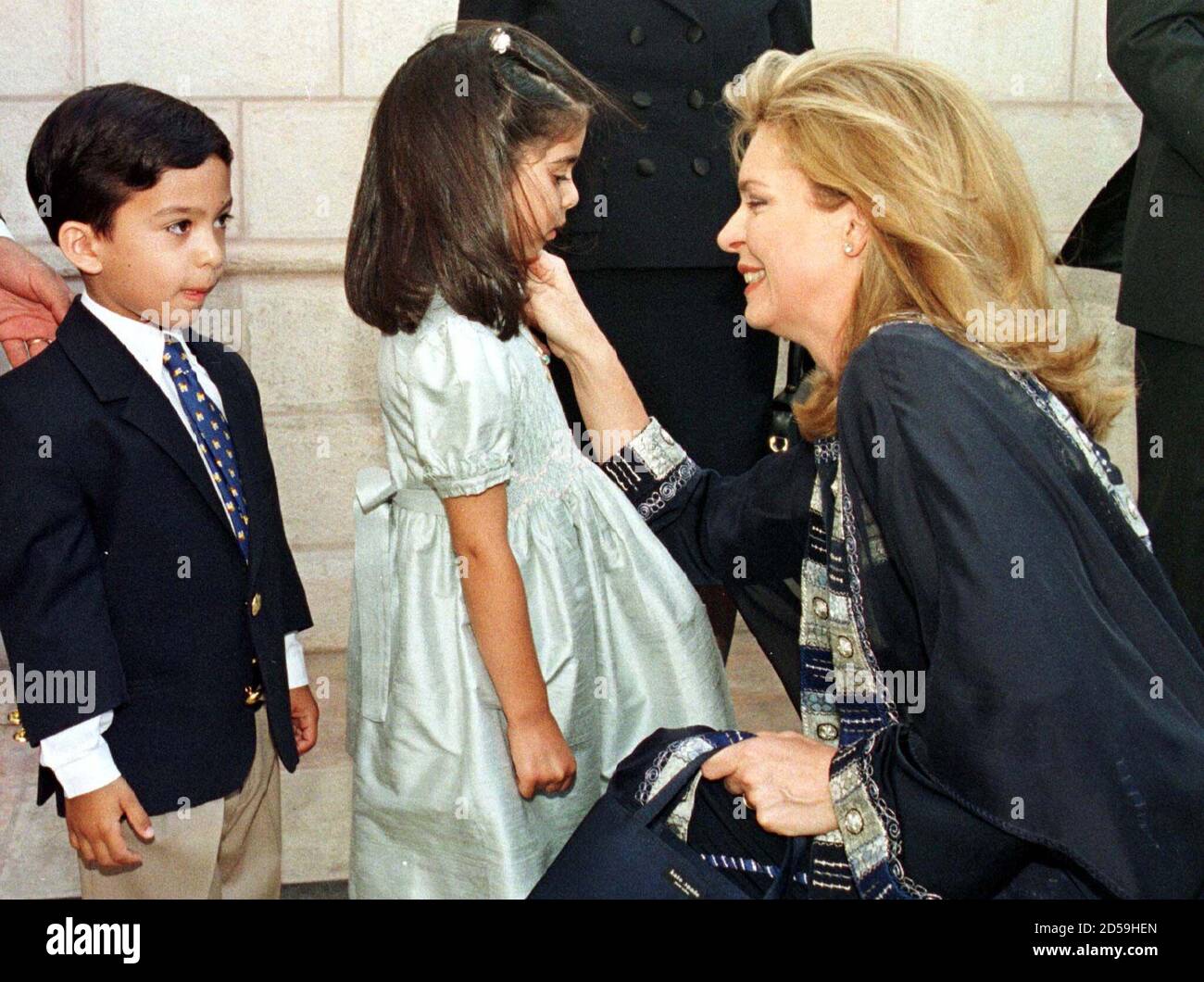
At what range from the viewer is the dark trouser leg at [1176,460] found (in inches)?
134

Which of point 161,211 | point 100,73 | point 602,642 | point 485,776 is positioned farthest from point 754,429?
point 100,73

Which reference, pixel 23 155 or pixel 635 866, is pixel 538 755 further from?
pixel 23 155

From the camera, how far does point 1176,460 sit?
3.46 m

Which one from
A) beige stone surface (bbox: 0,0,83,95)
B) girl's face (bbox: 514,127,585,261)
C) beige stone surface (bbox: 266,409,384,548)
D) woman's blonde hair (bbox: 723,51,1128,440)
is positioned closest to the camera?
woman's blonde hair (bbox: 723,51,1128,440)

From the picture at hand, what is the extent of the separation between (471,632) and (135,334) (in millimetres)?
665

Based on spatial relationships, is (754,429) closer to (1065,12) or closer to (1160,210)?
(1160,210)

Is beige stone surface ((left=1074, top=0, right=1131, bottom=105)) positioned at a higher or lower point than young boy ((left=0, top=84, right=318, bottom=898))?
higher

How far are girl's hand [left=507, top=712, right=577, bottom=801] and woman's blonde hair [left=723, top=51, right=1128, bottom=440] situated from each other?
0.74m

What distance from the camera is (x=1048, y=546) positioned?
5.56 ft

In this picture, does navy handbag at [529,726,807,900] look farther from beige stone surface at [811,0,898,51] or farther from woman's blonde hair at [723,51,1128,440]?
beige stone surface at [811,0,898,51]

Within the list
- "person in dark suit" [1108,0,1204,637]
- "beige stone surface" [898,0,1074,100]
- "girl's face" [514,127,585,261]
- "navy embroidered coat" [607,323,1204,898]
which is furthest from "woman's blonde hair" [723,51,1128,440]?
"beige stone surface" [898,0,1074,100]

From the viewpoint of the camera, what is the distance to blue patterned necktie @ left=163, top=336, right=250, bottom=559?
93.0 inches

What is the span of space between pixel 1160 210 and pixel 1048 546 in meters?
1.98

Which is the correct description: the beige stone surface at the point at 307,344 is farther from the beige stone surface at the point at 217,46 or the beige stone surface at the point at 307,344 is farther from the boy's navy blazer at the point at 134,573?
the boy's navy blazer at the point at 134,573
